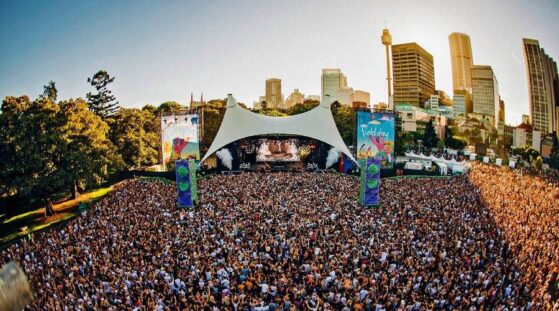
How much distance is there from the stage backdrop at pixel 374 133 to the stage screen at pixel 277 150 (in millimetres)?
5511

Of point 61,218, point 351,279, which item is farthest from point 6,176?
point 351,279

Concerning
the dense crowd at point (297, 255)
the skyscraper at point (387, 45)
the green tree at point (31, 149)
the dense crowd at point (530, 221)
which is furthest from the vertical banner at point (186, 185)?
the skyscraper at point (387, 45)

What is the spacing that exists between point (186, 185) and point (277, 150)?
14.0 meters

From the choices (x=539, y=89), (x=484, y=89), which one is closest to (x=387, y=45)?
(x=484, y=89)

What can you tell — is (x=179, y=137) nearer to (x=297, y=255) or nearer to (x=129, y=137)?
(x=129, y=137)

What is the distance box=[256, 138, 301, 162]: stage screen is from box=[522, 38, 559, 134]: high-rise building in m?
128

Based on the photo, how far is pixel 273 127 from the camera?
85.5 feet

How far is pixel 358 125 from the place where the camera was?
83.3 feet

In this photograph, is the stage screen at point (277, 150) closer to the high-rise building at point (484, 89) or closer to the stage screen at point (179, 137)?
the stage screen at point (179, 137)

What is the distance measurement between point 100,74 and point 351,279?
3601 cm

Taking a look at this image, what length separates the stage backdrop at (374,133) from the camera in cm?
2542

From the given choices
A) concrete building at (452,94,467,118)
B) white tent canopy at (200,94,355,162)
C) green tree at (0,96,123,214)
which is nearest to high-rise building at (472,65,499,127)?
concrete building at (452,94,467,118)

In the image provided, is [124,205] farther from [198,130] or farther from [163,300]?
[198,130]

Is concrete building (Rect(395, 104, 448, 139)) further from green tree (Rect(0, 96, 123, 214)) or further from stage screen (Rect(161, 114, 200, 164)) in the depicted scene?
green tree (Rect(0, 96, 123, 214))
